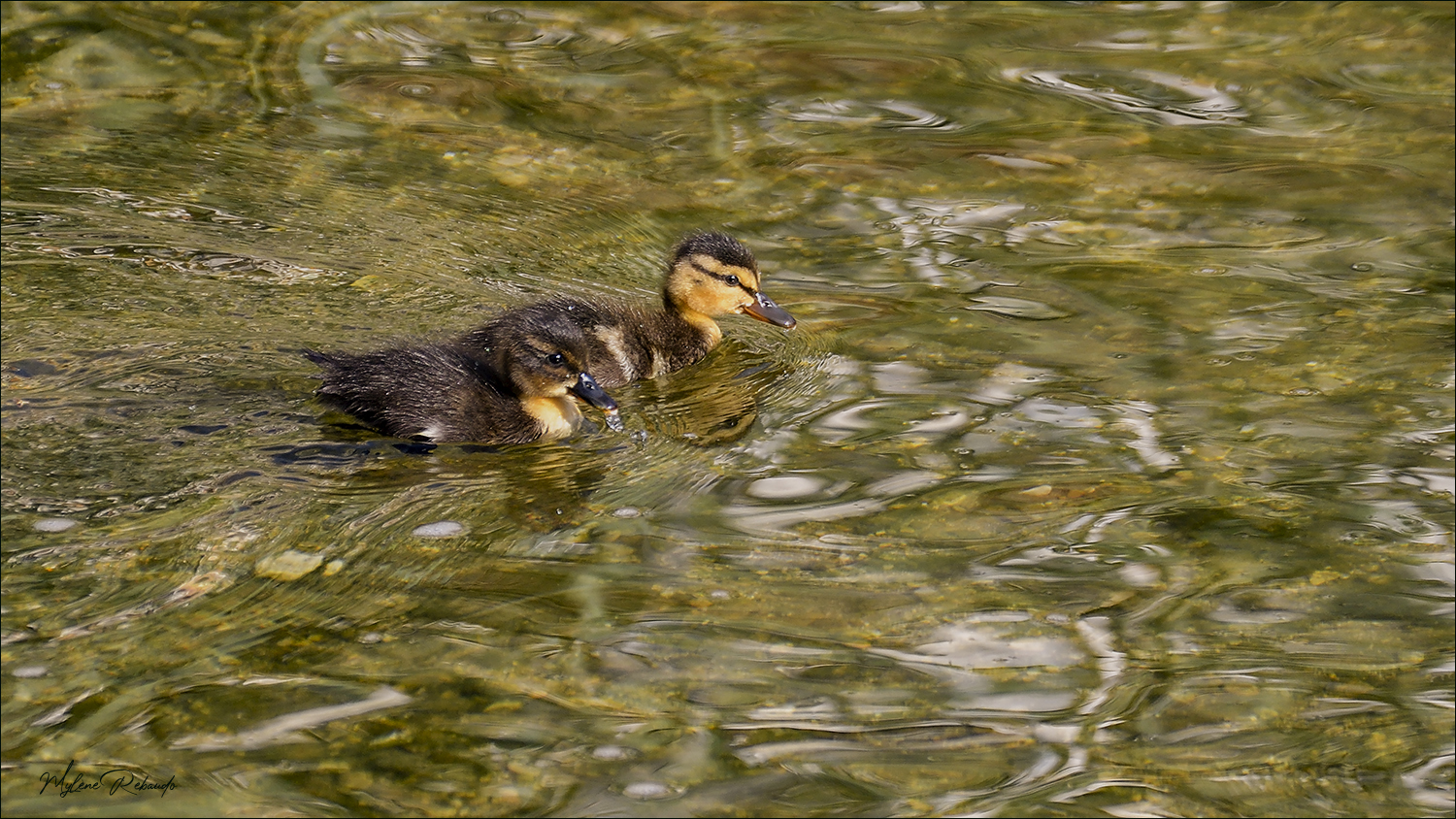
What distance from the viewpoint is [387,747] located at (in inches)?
120

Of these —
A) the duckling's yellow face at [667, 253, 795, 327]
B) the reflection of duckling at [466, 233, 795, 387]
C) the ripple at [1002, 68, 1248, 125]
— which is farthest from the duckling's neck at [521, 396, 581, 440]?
the ripple at [1002, 68, 1248, 125]

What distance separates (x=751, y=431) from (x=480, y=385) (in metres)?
0.78

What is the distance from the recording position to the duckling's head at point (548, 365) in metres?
4.62

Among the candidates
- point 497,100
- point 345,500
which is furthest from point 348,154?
point 345,500

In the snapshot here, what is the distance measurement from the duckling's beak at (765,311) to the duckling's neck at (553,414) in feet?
2.60

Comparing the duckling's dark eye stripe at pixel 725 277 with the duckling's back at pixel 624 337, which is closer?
the duckling's back at pixel 624 337

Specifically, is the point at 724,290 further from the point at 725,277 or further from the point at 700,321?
the point at 700,321

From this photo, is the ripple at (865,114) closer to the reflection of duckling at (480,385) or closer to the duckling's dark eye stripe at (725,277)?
the duckling's dark eye stripe at (725,277)

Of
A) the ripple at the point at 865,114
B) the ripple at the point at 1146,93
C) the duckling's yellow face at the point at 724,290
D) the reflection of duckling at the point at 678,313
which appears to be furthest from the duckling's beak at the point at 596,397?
the ripple at the point at 1146,93

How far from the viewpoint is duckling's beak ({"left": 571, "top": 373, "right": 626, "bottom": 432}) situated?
464cm

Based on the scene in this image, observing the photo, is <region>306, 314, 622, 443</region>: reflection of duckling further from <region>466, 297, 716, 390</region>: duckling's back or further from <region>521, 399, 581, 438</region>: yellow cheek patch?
<region>466, 297, 716, 390</region>: duckling's back

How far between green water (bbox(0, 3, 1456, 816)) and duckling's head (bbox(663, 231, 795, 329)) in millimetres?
156

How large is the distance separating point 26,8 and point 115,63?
77 centimetres
